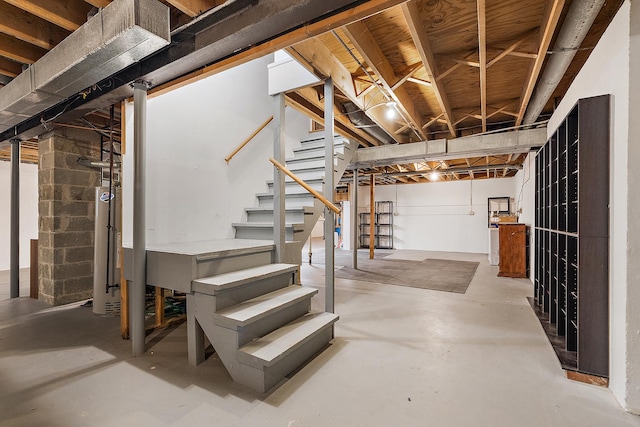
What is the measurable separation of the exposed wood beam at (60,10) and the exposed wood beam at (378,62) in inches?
76.6

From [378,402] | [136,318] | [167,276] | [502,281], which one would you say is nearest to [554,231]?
[378,402]

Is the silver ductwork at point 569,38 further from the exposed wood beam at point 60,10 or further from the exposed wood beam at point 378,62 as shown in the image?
the exposed wood beam at point 60,10

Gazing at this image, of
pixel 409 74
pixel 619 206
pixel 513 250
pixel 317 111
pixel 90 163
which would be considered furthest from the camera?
pixel 513 250

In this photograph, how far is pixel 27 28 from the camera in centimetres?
223

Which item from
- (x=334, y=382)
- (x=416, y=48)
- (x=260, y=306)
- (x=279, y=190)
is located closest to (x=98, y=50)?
(x=279, y=190)

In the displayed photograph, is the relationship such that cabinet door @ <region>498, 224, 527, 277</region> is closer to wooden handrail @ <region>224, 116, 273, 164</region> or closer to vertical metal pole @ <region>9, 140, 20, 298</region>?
wooden handrail @ <region>224, 116, 273, 164</region>

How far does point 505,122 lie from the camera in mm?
5016

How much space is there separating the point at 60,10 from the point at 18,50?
97 cm

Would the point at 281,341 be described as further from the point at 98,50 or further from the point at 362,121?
the point at 362,121

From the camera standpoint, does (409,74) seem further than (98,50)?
Yes

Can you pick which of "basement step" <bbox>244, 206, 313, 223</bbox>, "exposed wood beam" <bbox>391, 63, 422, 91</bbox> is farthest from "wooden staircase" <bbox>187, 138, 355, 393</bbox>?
"exposed wood beam" <bbox>391, 63, 422, 91</bbox>

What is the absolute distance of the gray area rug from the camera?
500cm

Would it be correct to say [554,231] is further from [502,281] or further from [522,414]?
[502,281]

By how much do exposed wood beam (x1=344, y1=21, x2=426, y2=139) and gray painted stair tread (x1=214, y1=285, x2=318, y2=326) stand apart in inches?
86.6
